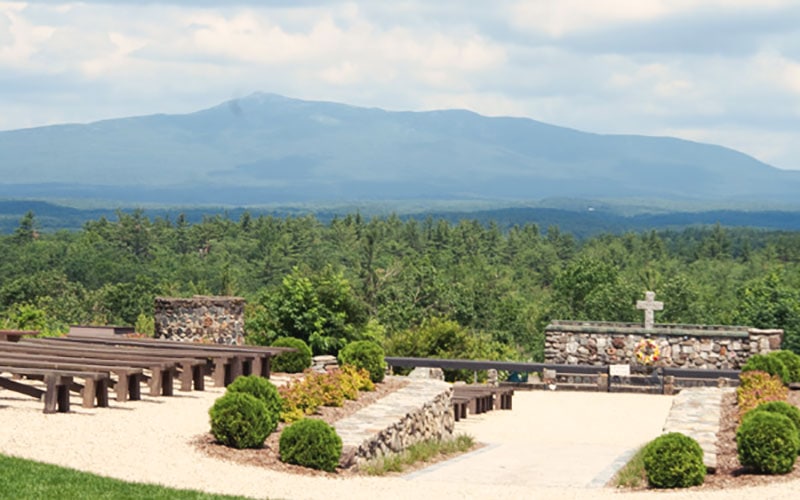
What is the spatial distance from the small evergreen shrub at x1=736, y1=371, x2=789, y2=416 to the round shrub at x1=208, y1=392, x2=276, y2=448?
7391 millimetres

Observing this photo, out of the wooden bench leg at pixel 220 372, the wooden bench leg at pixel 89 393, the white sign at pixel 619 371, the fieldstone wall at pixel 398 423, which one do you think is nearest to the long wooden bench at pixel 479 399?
the fieldstone wall at pixel 398 423

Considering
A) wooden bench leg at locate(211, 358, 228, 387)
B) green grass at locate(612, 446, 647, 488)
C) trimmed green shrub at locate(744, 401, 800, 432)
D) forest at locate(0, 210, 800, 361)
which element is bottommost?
forest at locate(0, 210, 800, 361)

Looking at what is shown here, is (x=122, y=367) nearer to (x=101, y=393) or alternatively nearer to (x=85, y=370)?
(x=85, y=370)

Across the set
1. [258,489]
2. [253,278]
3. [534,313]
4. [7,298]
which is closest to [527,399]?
[258,489]

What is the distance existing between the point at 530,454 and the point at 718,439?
2692 millimetres

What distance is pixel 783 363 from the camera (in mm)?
24812

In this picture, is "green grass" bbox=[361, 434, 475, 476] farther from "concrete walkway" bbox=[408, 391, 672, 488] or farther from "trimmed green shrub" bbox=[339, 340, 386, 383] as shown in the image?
"trimmed green shrub" bbox=[339, 340, 386, 383]

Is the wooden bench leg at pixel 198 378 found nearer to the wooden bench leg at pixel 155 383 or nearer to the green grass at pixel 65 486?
the wooden bench leg at pixel 155 383

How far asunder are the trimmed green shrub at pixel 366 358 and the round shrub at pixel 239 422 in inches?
237

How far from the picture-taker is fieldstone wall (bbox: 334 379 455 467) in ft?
54.8

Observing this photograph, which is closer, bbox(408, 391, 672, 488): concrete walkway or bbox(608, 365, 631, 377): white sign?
bbox(408, 391, 672, 488): concrete walkway

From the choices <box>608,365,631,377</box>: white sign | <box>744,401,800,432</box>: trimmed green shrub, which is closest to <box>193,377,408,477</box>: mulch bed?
<box>744,401,800,432</box>: trimmed green shrub

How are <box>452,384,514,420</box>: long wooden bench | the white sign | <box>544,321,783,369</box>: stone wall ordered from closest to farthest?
<box>452,384,514,420</box>: long wooden bench, the white sign, <box>544,321,783,369</box>: stone wall

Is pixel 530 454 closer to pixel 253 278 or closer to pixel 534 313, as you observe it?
pixel 534 313
